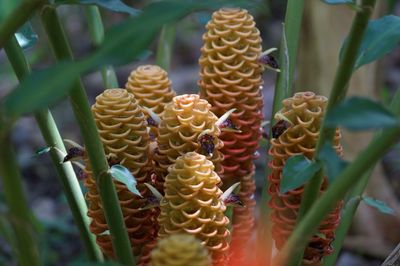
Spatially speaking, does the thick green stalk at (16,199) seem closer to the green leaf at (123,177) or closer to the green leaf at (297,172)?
the green leaf at (123,177)

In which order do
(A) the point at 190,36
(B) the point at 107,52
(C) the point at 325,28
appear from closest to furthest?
(B) the point at 107,52 → (C) the point at 325,28 → (A) the point at 190,36

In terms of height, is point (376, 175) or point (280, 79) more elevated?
point (280, 79)

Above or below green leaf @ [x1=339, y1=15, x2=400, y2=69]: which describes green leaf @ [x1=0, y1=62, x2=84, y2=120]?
above

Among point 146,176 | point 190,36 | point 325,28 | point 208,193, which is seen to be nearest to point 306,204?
point 208,193

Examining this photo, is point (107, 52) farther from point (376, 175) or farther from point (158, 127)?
point (376, 175)

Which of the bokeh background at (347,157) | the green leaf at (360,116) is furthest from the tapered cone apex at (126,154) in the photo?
the bokeh background at (347,157)

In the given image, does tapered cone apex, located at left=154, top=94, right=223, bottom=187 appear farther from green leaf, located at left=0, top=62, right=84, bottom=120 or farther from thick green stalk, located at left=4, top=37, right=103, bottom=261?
green leaf, located at left=0, top=62, right=84, bottom=120

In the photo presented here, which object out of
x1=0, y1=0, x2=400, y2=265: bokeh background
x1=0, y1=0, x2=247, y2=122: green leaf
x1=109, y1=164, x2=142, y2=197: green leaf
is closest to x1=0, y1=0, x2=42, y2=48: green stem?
x1=0, y1=0, x2=247, y2=122: green leaf
